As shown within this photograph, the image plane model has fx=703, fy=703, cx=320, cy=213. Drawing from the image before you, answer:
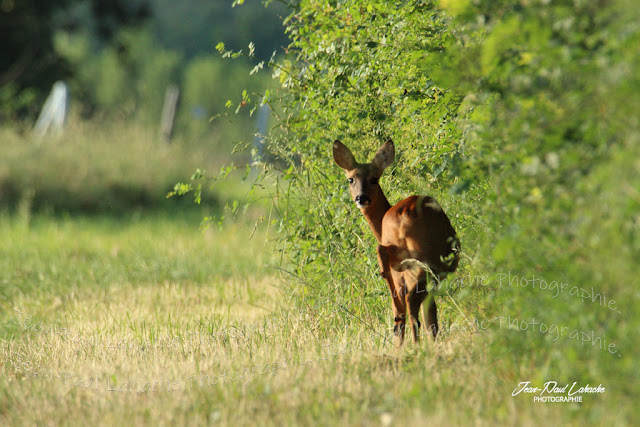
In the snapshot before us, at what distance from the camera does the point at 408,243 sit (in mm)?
4035

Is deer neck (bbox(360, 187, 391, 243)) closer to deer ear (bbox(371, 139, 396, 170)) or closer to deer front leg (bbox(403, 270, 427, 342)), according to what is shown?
deer ear (bbox(371, 139, 396, 170))

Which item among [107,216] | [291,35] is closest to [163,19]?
[107,216]

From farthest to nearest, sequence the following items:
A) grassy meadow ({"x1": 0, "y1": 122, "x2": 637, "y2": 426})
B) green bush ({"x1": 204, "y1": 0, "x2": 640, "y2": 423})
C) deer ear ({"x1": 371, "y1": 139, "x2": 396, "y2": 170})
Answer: deer ear ({"x1": 371, "y1": 139, "x2": 396, "y2": 170}) → grassy meadow ({"x1": 0, "y1": 122, "x2": 637, "y2": 426}) → green bush ({"x1": 204, "y1": 0, "x2": 640, "y2": 423})

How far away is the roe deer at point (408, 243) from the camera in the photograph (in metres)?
4.01

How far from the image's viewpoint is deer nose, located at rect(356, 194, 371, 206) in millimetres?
4184

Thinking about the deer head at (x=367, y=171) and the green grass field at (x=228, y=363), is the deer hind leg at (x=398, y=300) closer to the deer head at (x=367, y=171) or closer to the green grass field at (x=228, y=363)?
the green grass field at (x=228, y=363)

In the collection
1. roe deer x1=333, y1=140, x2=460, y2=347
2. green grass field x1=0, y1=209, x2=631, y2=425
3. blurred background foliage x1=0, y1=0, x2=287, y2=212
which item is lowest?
green grass field x1=0, y1=209, x2=631, y2=425

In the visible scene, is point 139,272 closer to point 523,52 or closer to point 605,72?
point 523,52

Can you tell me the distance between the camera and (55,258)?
28.8ft

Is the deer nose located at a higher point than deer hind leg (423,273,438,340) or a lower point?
higher

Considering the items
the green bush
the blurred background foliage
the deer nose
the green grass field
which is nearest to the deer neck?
the deer nose

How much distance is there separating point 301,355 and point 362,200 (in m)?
1.01

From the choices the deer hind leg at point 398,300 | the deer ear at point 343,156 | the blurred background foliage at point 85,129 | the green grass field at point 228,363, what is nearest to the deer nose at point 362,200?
the deer ear at point 343,156

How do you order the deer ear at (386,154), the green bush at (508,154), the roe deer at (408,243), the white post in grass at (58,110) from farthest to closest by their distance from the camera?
the white post in grass at (58,110)
the deer ear at (386,154)
the roe deer at (408,243)
the green bush at (508,154)
